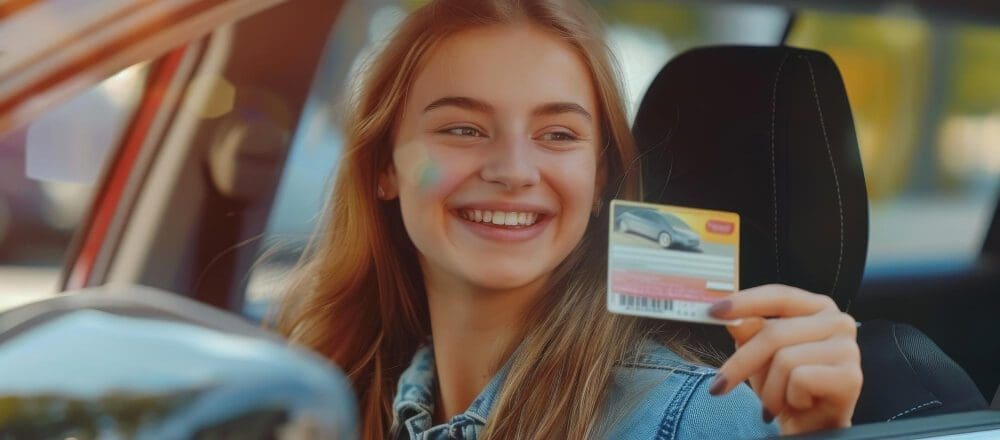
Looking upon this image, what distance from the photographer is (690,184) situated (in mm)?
1939

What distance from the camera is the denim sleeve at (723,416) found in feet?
6.36

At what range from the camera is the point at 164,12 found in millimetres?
1495

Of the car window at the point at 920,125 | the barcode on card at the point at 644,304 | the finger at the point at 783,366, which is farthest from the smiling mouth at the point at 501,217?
the car window at the point at 920,125

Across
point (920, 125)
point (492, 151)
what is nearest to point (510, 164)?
point (492, 151)

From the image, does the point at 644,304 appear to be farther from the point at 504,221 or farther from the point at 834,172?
the point at 834,172

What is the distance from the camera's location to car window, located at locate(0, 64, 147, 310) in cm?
146

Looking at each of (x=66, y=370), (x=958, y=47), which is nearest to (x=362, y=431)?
(x=66, y=370)

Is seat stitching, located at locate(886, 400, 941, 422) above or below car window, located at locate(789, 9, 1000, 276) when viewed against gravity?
below

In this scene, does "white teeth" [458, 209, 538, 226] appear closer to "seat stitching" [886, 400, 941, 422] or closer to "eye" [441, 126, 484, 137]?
"eye" [441, 126, 484, 137]

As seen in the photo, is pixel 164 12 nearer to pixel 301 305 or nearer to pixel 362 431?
pixel 301 305

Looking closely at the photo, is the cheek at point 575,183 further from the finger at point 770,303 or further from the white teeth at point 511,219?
the finger at point 770,303

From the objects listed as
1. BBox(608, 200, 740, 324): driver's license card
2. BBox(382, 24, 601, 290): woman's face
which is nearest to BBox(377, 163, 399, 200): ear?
BBox(382, 24, 601, 290): woman's face

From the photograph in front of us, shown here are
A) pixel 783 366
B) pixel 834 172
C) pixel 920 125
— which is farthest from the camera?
pixel 920 125

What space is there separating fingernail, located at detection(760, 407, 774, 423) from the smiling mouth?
0.50 metres
